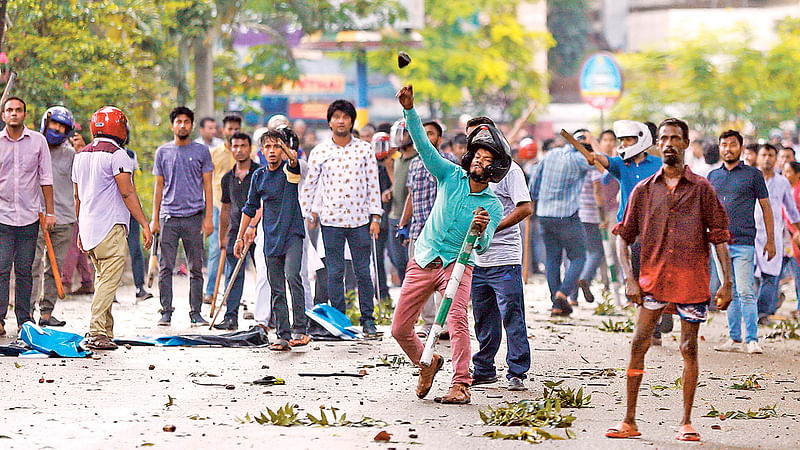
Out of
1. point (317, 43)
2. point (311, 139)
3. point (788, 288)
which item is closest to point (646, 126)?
point (788, 288)

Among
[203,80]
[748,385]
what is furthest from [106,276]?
[203,80]

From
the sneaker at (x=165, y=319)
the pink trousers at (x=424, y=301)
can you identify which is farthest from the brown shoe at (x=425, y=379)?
the sneaker at (x=165, y=319)

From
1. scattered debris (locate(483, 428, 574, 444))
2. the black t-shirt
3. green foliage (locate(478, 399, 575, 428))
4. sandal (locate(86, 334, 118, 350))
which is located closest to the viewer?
scattered debris (locate(483, 428, 574, 444))

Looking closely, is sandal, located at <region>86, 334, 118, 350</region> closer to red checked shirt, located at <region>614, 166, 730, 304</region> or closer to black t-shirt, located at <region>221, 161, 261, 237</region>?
black t-shirt, located at <region>221, 161, 261, 237</region>

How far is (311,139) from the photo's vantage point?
2170 centimetres

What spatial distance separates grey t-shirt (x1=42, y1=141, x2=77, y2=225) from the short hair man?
1.37 metres

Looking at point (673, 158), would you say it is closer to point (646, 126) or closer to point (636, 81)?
point (646, 126)

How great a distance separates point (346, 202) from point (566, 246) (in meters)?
3.63

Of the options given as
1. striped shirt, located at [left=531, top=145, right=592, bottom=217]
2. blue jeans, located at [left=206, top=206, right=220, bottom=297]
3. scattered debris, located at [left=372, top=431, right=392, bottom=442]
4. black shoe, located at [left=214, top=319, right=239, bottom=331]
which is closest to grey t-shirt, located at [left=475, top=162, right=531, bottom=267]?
scattered debris, located at [left=372, top=431, right=392, bottom=442]

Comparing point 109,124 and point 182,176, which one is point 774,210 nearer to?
point 182,176

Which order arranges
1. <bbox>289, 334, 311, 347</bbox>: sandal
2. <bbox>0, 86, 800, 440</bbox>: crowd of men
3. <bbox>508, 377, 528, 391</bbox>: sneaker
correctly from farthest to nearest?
1. <bbox>289, 334, 311, 347</bbox>: sandal
2. <bbox>508, 377, 528, 391</bbox>: sneaker
3. <bbox>0, 86, 800, 440</bbox>: crowd of men

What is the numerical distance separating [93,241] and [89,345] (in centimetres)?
83

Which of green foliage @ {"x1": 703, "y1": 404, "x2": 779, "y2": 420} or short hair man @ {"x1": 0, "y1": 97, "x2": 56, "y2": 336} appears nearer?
green foliage @ {"x1": 703, "y1": 404, "x2": 779, "y2": 420}

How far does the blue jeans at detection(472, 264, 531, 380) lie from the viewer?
29.1 ft
